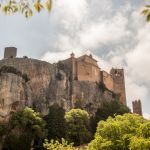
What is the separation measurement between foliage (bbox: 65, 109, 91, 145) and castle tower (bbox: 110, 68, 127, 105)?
22650 millimetres

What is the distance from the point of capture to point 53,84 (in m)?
64.1

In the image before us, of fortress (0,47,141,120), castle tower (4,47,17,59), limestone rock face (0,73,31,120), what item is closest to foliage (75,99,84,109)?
fortress (0,47,141,120)

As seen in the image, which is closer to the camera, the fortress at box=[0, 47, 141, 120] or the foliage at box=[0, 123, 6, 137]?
the foliage at box=[0, 123, 6, 137]

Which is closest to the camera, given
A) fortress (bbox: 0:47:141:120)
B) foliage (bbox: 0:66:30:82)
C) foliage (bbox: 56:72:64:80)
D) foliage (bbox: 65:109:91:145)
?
foliage (bbox: 65:109:91:145)

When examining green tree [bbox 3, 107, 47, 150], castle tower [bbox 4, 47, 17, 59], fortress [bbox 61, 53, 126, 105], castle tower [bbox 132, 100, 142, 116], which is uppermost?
castle tower [bbox 4, 47, 17, 59]

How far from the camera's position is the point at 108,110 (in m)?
62.8

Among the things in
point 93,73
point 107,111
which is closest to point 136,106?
point 93,73

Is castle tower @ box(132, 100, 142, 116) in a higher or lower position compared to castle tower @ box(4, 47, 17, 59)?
lower

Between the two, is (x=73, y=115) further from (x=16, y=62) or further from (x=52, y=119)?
(x=16, y=62)

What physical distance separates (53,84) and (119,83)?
19825 mm

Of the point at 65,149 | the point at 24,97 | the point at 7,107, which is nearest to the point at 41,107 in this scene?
the point at 24,97

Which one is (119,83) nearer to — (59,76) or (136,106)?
(136,106)

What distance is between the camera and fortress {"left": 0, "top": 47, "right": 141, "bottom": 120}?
5669 centimetres

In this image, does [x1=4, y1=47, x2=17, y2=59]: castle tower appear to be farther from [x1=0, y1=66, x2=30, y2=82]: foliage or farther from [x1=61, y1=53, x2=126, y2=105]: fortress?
[x1=61, y1=53, x2=126, y2=105]: fortress
